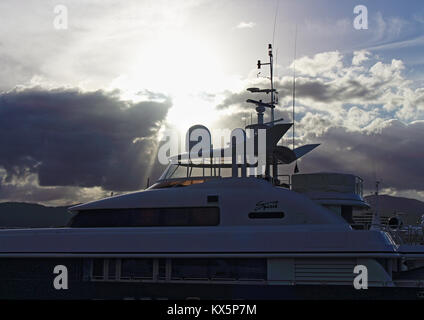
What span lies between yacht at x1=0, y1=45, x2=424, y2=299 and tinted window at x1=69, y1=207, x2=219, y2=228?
3cm

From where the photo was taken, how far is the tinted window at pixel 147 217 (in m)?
15.0

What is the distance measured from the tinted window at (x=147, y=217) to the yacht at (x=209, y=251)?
3 centimetres

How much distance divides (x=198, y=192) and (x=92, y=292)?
175 inches

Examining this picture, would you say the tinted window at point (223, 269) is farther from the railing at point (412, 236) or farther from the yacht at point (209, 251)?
the railing at point (412, 236)

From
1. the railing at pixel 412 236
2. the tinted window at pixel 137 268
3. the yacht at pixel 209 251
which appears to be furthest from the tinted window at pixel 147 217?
the railing at pixel 412 236

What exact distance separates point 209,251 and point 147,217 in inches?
105

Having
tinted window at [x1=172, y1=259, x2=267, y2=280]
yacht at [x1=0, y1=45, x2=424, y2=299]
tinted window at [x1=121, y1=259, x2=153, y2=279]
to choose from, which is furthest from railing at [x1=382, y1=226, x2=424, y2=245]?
tinted window at [x1=121, y1=259, x2=153, y2=279]

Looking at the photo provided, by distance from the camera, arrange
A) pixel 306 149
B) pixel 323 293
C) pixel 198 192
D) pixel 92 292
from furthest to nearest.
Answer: pixel 306 149
pixel 198 192
pixel 92 292
pixel 323 293

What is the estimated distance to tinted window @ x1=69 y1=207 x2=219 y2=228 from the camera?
1500 centimetres

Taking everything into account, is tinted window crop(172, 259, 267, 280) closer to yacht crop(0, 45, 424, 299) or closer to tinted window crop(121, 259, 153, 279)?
yacht crop(0, 45, 424, 299)

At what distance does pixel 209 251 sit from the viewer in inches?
543

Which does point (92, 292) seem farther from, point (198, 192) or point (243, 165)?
point (243, 165)

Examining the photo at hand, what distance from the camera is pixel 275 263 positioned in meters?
13.6
